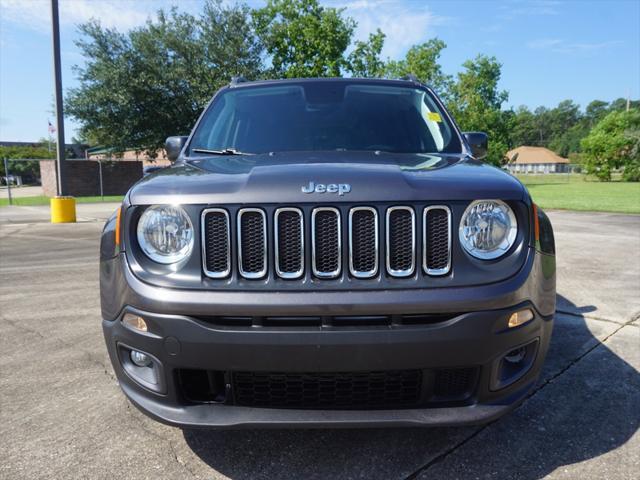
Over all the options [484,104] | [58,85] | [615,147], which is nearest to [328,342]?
[58,85]

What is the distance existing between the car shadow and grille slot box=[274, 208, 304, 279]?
889 millimetres

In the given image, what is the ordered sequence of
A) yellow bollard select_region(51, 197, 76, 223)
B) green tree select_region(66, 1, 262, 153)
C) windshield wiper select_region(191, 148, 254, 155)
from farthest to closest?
green tree select_region(66, 1, 262, 153) < yellow bollard select_region(51, 197, 76, 223) < windshield wiper select_region(191, 148, 254, 155)

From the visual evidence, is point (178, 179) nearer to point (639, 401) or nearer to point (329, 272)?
point (329, 272)

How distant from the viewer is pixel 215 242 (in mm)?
1881

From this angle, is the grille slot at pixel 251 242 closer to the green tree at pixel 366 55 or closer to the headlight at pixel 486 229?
the headlight at pixel 486 229

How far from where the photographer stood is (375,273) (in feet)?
6.06

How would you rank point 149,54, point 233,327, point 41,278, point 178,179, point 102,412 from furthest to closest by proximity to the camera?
point 149,54
point 41,278
point 102,412
point 178,179
point 233,327

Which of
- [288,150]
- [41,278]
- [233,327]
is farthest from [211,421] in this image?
[41,278]

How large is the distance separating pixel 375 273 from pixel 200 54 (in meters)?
22.9

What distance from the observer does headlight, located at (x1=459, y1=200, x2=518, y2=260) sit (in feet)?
6.28

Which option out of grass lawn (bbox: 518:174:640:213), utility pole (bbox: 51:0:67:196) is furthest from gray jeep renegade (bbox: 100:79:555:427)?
grass lawn (bbox: 518:174:640:213)

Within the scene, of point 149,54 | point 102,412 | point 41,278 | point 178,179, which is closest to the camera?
point 178,179

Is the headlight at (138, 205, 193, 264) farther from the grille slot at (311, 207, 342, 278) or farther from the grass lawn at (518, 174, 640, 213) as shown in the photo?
the grass lawn at (518, 174, 640, 213)

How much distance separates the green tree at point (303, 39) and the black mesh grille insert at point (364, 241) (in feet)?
81.1
